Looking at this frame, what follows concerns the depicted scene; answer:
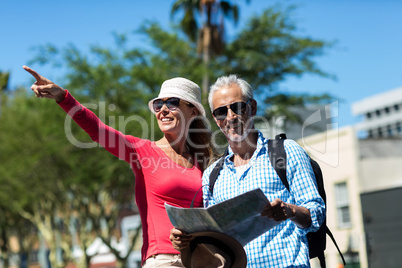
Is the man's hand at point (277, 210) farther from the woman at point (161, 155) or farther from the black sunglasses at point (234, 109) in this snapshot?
the woman at point (161, 155)

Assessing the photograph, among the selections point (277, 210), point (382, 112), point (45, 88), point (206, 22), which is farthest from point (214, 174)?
point (382, 112)

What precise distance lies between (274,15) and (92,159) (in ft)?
27.6

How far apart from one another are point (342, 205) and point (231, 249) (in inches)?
950

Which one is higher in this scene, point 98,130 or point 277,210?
point 98,130

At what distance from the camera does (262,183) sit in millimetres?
3180

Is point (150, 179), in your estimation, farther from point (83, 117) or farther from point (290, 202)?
point (290, 202)

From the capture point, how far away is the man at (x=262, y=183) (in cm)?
295

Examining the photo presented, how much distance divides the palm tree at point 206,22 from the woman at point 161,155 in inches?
670

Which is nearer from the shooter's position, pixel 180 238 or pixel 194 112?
pixel 180 238

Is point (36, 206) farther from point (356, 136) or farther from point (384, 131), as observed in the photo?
point (384, 131)

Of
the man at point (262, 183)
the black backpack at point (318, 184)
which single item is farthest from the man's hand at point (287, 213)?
the black backpack at point (318, 184)

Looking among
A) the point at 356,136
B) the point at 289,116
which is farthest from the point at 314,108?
the point at 356,136

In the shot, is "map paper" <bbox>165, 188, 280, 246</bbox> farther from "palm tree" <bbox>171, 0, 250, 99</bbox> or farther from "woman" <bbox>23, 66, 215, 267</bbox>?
"palm tree" <bbox>171, 0, 250, 99</bbox>

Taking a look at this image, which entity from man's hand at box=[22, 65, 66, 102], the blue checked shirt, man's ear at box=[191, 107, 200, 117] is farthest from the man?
man's hand at box=[22, 65, 66, 102]
